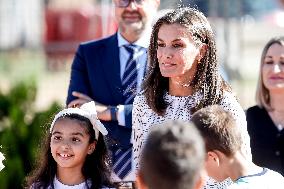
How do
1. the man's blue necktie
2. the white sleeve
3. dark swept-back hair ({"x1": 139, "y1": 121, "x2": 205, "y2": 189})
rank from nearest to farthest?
dark swept-back hair ({"x1": 139, "y1": 121, "x2": 205, "y2": 189})
the white sleeve
the man's blue necktie

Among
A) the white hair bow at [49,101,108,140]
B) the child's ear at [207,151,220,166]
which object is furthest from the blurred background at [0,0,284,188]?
the child's ear at [207,151,220,166]

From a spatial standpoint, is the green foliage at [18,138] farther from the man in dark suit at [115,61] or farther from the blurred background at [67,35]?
the blurred background at [67,35]

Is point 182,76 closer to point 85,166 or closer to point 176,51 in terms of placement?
point 176,51

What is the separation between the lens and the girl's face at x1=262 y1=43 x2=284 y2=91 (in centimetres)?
538

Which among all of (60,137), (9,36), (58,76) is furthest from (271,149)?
(9,36)

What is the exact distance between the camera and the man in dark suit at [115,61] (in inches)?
202

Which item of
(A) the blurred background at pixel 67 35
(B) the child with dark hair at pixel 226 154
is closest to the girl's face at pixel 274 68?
(B) the child with dark hair at pixel 226 154

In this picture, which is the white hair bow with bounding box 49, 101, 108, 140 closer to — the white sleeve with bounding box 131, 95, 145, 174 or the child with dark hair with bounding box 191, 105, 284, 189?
the white sleeve with bounding box 131, 95, 145, 174

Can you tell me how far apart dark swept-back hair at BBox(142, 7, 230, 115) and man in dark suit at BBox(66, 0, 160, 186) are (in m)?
0.62

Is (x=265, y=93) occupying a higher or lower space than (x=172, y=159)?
Result: lower

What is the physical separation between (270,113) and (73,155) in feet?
4.72

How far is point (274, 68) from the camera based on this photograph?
5383mm

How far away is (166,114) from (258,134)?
1110 millimetres

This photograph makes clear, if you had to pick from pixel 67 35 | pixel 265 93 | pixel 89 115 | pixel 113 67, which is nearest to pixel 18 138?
pixel 113 67
